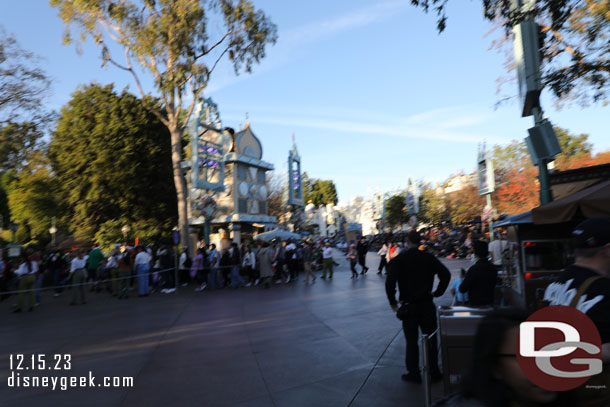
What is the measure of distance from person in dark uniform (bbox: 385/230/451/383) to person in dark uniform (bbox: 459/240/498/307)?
1.46ft

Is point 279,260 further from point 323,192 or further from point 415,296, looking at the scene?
point 323,192

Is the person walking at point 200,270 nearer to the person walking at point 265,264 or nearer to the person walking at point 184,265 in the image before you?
the person walking at point 184,265

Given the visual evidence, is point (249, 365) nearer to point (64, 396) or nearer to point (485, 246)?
point (64, 396)

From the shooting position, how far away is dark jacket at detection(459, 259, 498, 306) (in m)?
6.17

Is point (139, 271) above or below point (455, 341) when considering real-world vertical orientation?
above

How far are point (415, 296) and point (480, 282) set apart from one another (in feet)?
3.29

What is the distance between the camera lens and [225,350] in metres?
7.62

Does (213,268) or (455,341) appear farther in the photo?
(213,268)

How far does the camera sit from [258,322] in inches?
400

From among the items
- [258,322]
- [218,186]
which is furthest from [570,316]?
Result: [218,186]

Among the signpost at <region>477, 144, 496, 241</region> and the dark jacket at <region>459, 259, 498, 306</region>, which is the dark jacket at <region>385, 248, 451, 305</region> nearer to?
the dark jacket at <region>459, 259, 498, 306</region>

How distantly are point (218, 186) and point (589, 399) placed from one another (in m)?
27.5

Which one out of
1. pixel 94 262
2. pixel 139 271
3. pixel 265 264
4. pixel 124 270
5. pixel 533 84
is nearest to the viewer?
pixel 533 84

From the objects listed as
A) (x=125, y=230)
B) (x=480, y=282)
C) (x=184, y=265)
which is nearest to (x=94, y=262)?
(x=184, y=265)
